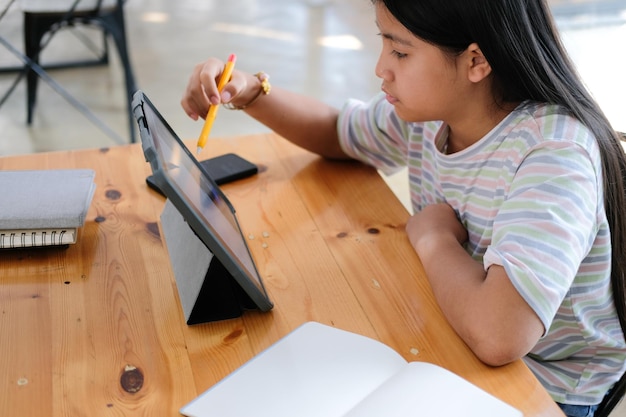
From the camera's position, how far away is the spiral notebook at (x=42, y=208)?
3.47 feet

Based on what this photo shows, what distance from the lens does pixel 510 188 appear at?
1028mm

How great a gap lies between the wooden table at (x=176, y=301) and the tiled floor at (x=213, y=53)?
54.6 inches

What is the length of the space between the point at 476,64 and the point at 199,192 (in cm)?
41

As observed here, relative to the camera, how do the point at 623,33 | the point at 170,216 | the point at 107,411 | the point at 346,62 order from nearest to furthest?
1. the point at 107,411
2. the point at 170,216
3. the point at 623,33
4. the point at 346,62

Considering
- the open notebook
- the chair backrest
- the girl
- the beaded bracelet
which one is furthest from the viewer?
the chair backrest

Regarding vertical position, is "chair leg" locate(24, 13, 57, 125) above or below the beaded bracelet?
below

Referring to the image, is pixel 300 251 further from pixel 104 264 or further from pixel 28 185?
pixel 28 185

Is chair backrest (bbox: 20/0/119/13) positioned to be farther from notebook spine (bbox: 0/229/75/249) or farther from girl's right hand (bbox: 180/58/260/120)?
notebook spine (bbox: 0/229/75/249)

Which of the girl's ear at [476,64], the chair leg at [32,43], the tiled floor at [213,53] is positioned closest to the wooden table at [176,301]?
the girl's ear at [476,64]

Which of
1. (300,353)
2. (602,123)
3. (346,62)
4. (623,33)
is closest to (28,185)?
(300,353)

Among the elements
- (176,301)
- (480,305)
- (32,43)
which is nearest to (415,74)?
(480,305)

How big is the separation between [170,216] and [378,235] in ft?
0.99

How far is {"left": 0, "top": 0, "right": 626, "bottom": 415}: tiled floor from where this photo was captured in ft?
9.77

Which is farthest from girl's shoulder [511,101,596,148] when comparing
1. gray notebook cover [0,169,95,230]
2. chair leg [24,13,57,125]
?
chair leg [24,13,57,125]
